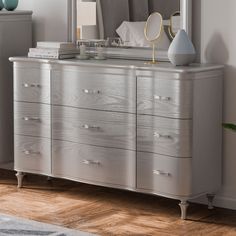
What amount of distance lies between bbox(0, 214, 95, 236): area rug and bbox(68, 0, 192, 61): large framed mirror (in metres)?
1.24

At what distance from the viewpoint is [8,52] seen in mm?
5211

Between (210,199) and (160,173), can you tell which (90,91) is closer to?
(160,173)

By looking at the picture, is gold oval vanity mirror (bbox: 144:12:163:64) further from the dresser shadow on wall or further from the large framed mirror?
the dresser shadow on wall

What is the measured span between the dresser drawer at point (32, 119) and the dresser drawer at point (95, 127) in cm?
7

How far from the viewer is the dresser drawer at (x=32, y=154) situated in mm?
4879

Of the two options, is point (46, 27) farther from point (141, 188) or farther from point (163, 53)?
point (141, 188)

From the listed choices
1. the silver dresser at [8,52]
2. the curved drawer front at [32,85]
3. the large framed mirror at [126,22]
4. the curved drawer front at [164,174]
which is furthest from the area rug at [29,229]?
the large framed mirror at [126,22]

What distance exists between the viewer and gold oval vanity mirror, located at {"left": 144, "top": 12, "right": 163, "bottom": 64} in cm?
462

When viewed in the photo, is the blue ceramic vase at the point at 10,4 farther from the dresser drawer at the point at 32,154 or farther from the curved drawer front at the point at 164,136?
the curved drawer front at the point at 164,136

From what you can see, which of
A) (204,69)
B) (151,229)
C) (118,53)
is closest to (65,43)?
(118,53)

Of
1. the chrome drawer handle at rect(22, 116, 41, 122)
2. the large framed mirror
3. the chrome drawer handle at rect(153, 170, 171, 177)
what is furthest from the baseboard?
the chrome drawer handle at rect(22, 116, 41, 122)

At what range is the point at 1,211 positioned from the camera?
14.6 feet

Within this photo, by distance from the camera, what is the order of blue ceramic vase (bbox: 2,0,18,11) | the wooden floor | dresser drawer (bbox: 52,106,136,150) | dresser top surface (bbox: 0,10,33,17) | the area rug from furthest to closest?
blue ceramic vase (bbox: 2,0,18,11) → dresser top surface (bbox: 0,10,33,17) → dresser drawer (bbox: 52,106,136,150) → the wooden floor → the area rug

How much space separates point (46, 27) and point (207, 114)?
1500 millimetres
